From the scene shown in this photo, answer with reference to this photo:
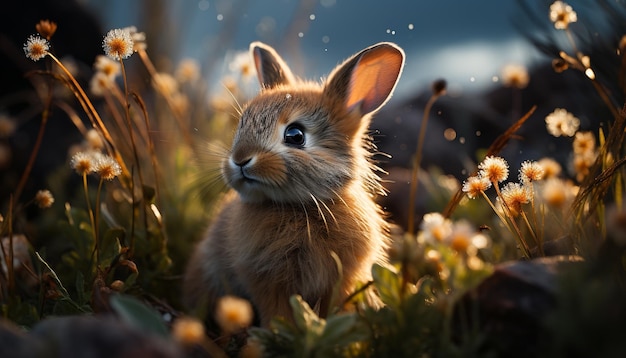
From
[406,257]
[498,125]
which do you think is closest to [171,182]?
[498,125]

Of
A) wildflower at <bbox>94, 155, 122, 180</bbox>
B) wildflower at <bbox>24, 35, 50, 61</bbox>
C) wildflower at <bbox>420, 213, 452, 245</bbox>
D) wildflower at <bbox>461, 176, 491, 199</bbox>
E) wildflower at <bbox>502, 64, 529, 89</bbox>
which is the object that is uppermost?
wildflower at <bbox>502, 64, 529, 89</bbox>

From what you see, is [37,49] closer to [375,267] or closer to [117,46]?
[117,46]

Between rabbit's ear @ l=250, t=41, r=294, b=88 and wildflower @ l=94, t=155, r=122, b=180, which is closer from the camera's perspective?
wildflower @ l=94, t=155, r=122, b=180

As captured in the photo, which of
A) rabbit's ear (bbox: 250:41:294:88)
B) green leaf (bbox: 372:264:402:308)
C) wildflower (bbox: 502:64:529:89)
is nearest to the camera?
green leaf (bbox: 372:264:402:308)

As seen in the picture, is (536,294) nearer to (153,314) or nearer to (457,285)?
(457,285)

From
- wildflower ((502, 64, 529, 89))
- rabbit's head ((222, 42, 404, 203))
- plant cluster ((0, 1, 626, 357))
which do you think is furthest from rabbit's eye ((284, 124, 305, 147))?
wildflower ((502, 64, 529, 89))

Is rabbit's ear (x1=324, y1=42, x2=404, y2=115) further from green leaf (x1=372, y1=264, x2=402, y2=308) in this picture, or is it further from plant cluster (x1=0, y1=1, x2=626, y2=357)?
green leaf (x1=372, y1=264, x2=402, y2=308)

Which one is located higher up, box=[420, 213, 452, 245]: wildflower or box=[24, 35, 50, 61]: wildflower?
box=[24, 35, 50, 61]: wildflower
